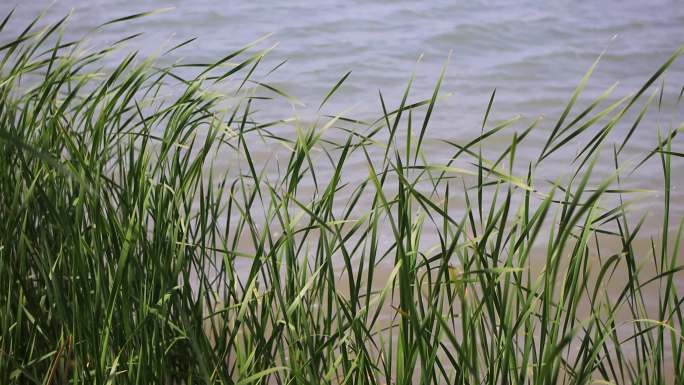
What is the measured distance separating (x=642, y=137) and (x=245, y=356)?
2724 mm

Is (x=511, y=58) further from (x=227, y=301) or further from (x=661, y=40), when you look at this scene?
(x=227, y=301)

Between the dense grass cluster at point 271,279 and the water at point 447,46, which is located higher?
the dense grass cluster at point 271,279

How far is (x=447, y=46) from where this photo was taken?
189 inches

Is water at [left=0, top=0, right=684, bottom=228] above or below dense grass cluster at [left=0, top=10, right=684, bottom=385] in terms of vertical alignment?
below

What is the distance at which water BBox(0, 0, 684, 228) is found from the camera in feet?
12.7

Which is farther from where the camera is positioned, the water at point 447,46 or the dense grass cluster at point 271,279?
the water at point 447,46

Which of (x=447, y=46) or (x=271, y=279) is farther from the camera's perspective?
(x=447, y=46)

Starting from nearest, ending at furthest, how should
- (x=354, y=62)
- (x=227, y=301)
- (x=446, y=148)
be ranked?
(x=227, y=301)
(x=446, y=148)
(x=354, y=62)

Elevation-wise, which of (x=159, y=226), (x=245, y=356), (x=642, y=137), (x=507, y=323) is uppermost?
(x=159, y=226)

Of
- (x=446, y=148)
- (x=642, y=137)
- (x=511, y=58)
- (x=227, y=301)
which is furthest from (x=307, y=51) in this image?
(x=227, y=301)

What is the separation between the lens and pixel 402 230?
1.03 meters

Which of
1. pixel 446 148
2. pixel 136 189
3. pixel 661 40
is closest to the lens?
pixel 136 189

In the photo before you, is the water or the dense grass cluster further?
the water

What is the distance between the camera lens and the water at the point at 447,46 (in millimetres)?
3879
